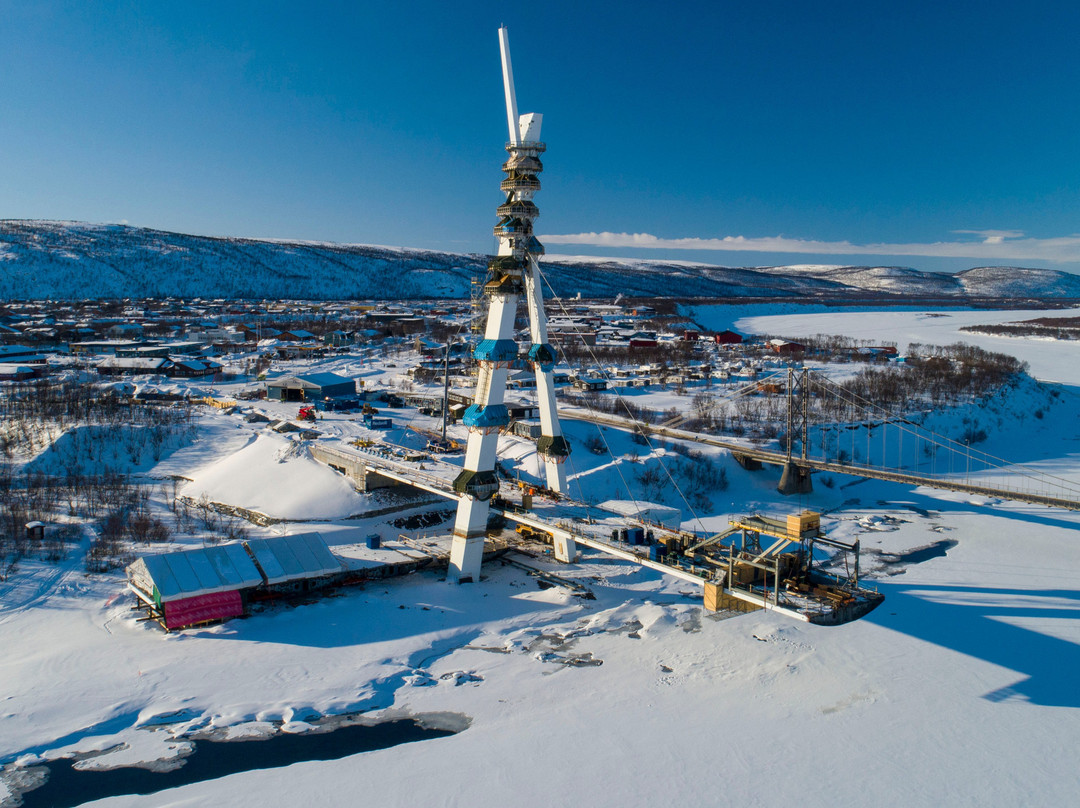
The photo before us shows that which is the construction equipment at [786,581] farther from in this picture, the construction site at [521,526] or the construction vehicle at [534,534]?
the construction vehicle at [534,534]

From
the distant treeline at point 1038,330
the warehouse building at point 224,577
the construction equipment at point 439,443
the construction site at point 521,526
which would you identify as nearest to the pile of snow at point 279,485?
the construction site at point 521,526

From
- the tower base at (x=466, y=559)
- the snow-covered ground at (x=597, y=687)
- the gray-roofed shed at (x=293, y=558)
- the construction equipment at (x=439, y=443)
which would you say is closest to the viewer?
the snow-covered ground at (x=597, y=687)

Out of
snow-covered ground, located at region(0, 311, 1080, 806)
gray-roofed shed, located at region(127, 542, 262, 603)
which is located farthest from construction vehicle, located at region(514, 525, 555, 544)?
gray-roofed shed, located at region(127, 542, 262, 603)

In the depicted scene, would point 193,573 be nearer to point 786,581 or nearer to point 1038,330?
point 786,581

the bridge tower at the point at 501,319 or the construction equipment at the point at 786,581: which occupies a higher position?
the bridge tower at the point at 501,319

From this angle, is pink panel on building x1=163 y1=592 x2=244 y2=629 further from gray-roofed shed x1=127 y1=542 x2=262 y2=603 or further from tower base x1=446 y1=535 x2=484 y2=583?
tower base x1=446 y1=535 x2=484 y2=583

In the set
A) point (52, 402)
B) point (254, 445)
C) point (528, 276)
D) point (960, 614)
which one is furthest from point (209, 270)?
point (960, 614)
